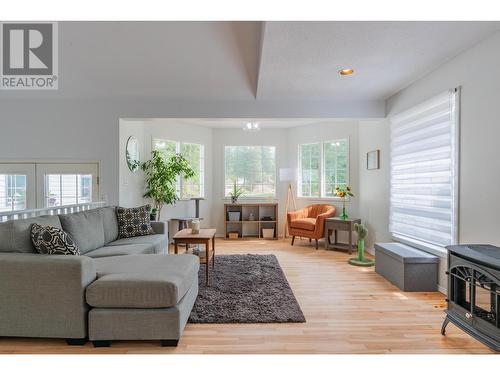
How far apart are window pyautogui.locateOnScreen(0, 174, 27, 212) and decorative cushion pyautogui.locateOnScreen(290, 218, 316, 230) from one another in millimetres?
4680

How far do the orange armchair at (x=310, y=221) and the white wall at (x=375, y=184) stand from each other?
2.37 feet

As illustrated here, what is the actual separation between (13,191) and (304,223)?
501 centimetres

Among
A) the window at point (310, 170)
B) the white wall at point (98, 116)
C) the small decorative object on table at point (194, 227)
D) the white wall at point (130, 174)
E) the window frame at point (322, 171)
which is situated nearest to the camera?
the small decorative object on table at point (194, 227)

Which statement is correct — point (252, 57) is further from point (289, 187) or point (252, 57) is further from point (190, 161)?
point (289, 187)

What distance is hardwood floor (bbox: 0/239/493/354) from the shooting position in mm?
2109

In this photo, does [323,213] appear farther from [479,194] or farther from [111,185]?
[111,185]

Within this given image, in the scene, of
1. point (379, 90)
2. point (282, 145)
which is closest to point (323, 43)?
point (379, 90)

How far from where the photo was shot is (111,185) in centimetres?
461

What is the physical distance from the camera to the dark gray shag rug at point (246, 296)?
260 centimetres

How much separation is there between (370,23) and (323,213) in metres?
4.03

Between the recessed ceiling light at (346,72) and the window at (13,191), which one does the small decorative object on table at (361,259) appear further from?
the window at (13,191)

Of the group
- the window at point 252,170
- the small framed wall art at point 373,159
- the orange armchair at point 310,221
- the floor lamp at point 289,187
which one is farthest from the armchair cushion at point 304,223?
the small framed wall art at point 373,159

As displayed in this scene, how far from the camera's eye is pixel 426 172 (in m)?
3.53

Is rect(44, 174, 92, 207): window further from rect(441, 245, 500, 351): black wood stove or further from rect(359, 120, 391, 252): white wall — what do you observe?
rect(441, 245, 500, 351): black wood stove
